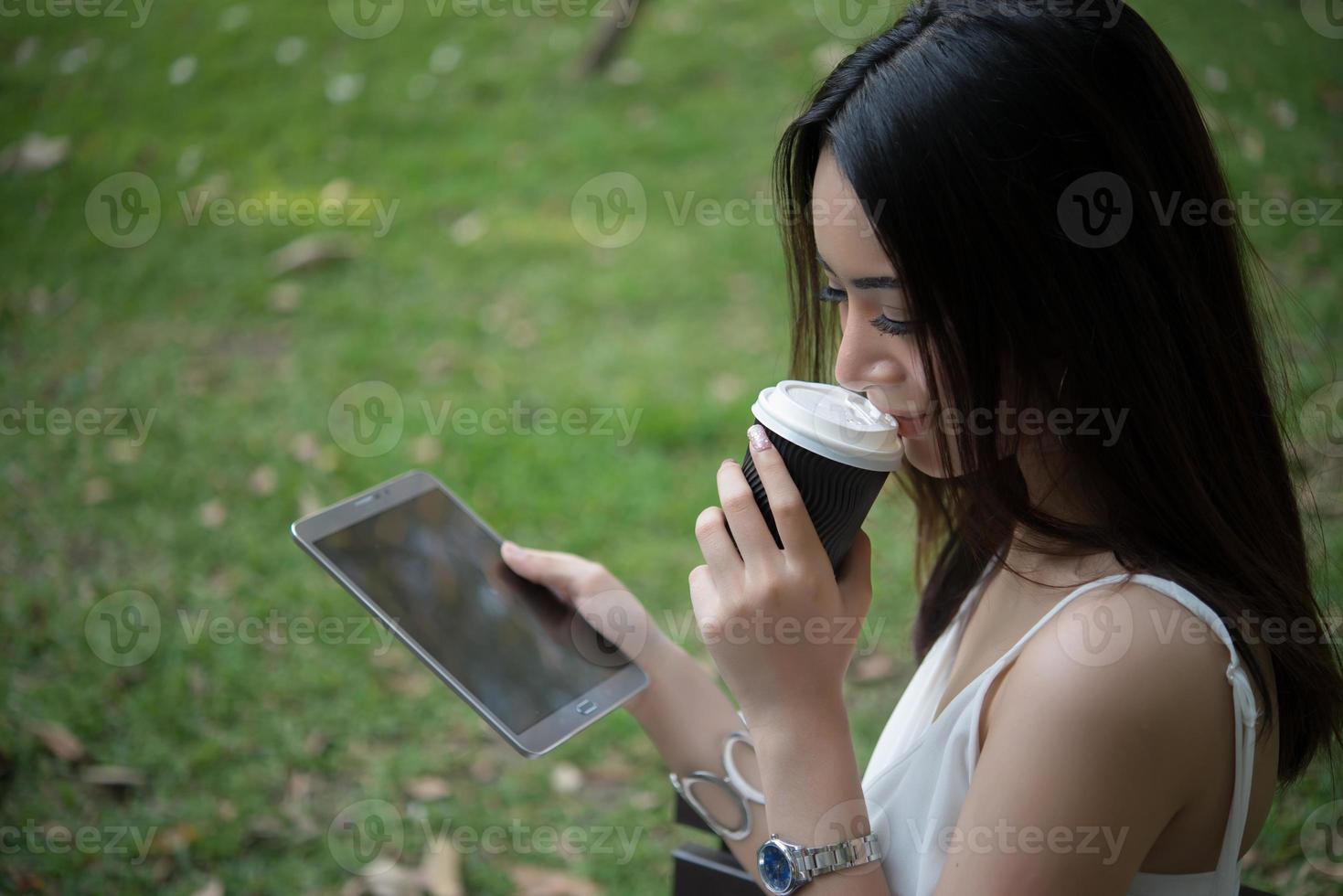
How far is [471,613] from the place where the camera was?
1.80 metres

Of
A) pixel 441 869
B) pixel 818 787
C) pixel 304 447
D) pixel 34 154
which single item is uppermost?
pixel 818 787

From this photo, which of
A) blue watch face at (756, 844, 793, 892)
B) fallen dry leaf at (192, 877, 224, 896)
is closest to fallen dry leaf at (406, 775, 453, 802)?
fallen dry leaf at (192, 877, 224, 896)

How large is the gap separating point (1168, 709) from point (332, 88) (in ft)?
19.4

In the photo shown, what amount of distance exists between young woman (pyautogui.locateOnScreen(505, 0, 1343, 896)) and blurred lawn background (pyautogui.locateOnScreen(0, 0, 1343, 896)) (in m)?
0.47

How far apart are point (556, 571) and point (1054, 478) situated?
83cm

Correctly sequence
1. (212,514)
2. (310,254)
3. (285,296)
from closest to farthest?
(212,514)
(285,296)
(310,254)

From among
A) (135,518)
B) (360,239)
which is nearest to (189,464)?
(135,518)

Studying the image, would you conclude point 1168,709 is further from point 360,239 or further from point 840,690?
point 360,239

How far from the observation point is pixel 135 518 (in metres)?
3.76

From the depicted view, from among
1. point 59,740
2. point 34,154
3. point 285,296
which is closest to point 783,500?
point 59,740

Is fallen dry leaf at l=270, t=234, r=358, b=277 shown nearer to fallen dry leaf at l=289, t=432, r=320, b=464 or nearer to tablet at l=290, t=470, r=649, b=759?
fallen dry leaf at l=289, t=432, r=320, b=464

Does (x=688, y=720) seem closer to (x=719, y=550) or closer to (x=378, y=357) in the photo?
(x=719, y=550)

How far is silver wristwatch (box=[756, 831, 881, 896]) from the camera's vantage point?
1.39 metres

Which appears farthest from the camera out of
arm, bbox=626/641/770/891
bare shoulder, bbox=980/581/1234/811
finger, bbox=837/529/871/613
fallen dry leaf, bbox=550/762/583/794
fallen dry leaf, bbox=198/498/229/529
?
fallen dry leaf, bbox=198/498/229/529
